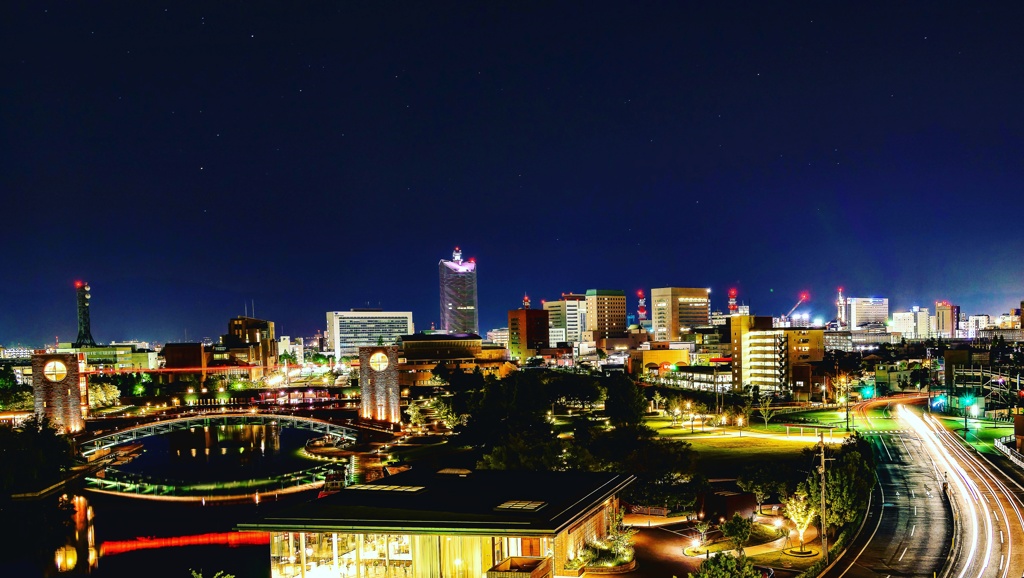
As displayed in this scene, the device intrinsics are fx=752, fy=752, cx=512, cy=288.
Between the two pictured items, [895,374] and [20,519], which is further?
[895,374]

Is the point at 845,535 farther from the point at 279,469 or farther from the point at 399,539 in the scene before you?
the point at 279,469

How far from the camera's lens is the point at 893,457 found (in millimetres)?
50625

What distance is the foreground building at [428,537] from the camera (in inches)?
933

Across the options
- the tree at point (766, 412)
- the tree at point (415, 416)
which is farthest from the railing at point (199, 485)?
the tree at point (766, 412)

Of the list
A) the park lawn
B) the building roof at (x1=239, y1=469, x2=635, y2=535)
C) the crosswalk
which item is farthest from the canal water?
the crosswalk

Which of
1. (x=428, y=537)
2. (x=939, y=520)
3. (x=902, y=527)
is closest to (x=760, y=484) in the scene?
(x=902, y=527)

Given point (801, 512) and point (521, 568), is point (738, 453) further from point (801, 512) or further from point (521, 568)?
point (521, 568)

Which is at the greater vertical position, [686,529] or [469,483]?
[469,483]

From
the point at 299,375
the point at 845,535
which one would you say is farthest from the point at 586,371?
the point at 845,535

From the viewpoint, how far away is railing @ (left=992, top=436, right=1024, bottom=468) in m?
47.6

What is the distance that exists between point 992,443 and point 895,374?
180 ft

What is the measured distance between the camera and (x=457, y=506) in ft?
85.6

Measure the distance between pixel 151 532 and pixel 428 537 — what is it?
32649 mm

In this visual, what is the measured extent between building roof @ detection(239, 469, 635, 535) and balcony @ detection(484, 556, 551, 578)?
1.02 metres
